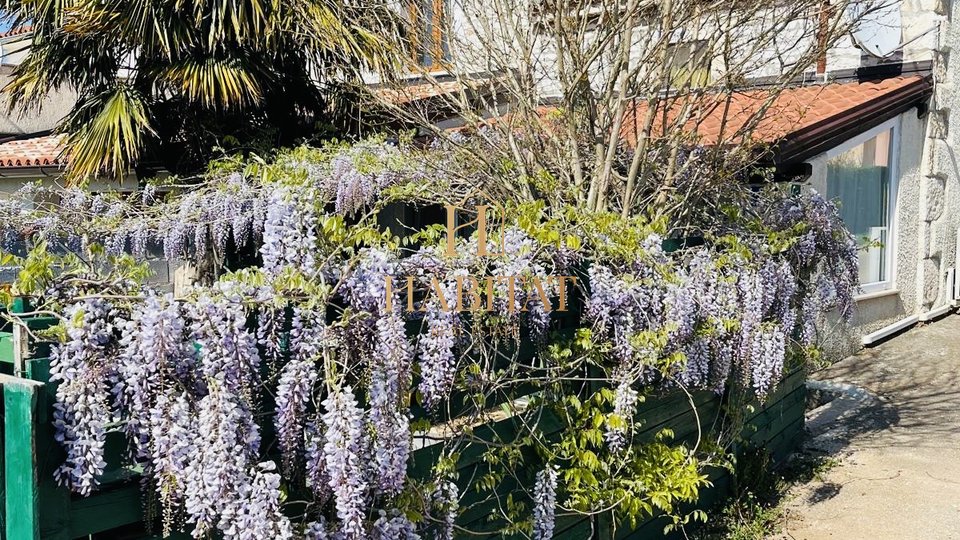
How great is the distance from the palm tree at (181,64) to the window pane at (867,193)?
5.32m

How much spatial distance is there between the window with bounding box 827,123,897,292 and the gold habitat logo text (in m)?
6.52

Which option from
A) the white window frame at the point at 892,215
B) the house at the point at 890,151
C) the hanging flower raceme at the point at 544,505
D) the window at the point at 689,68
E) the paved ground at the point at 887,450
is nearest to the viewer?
the hanging flower raceme at the point at 544,505

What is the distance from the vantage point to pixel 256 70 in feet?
23.0

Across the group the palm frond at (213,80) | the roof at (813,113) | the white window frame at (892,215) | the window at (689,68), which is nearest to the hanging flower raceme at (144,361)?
the window at (689,68)

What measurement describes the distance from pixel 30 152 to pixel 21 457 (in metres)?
11.5

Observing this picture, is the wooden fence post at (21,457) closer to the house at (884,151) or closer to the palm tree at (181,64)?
the palm tree at (181,64)

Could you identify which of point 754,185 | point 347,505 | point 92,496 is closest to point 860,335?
point 754,185

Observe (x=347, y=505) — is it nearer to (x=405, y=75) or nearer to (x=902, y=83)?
(x=405, y=75)

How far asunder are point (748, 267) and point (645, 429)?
1.05m

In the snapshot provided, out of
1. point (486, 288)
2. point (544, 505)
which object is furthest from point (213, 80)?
point (544, 505)

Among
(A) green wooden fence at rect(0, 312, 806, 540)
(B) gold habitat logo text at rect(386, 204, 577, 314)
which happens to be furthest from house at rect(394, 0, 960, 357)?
(A) green wooden fence at rect(0, 312, 806, 540)

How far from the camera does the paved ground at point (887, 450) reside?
4734 millimetres

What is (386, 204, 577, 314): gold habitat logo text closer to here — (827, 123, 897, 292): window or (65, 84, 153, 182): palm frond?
(65, 84, 153, 182): palm frond

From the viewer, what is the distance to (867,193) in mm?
9648
